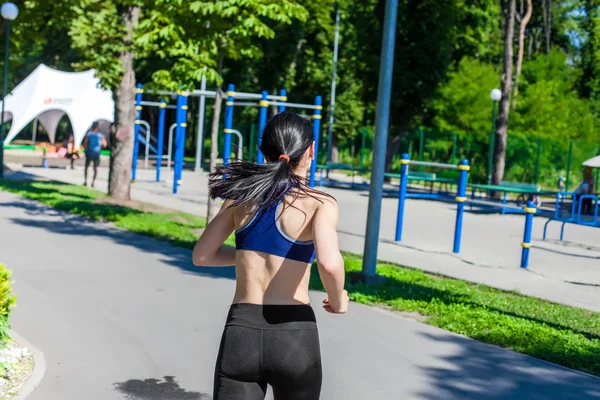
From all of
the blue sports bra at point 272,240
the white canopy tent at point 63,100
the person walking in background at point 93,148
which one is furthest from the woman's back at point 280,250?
the white canopy tent at point 63,100

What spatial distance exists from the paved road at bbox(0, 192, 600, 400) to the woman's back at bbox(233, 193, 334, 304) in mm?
2756

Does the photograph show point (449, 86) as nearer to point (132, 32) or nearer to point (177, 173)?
point (177, 173)

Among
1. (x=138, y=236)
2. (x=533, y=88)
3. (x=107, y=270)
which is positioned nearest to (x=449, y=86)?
(x=533, y=88)

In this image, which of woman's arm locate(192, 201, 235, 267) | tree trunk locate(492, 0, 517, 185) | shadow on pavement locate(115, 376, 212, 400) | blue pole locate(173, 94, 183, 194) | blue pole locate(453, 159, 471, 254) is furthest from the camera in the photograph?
tree trunk locate(492, 0, 517, 185)

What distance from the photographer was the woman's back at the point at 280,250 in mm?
3006

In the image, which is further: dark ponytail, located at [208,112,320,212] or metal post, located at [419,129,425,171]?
metal post, located at [419,129,425,171]

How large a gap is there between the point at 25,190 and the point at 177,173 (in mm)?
3706

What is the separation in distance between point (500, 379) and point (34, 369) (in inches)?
128

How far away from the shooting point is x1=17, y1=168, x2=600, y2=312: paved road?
11.0 metres

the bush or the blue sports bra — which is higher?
the blue sports bra

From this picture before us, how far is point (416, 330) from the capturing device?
25.6 ft

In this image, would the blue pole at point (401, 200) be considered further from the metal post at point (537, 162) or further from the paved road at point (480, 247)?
the metal post at point (537, 162)

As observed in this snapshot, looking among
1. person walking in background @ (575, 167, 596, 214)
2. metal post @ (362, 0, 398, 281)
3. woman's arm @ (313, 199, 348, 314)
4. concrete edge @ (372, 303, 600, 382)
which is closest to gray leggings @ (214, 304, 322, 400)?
woman's arm @ (313, 199, 348, 314)

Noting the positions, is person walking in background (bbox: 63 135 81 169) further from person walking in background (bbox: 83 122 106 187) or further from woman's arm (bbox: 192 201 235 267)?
woman's arm (bbox: 192 201 235 267)
